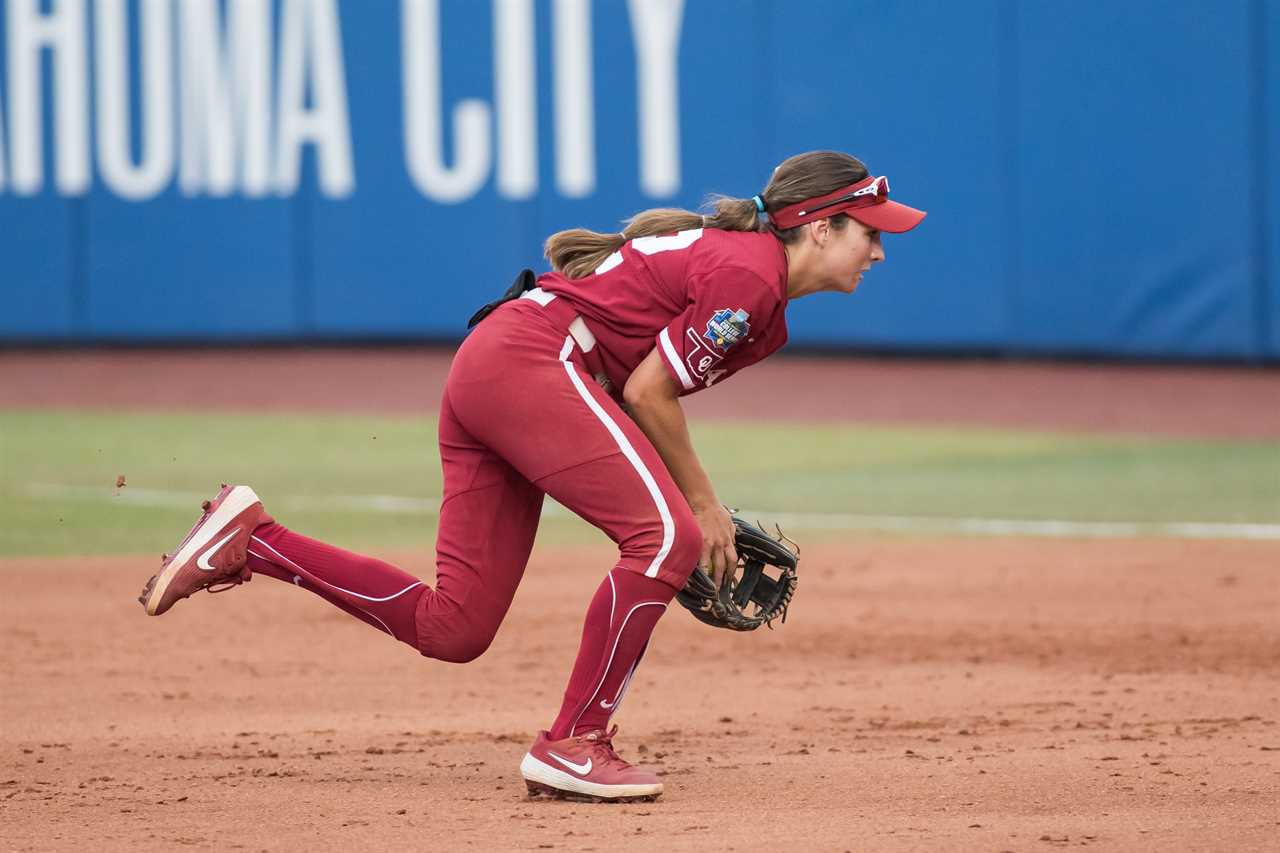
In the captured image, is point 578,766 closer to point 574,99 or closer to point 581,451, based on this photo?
point 581,451

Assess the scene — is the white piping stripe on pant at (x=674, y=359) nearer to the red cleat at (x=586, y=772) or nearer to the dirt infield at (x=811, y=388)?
the red cleat at (x=586, y=772)

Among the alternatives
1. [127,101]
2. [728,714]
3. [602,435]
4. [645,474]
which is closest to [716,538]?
[645,474]

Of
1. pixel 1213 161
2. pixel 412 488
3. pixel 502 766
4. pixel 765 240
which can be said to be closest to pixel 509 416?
pixel 765 240

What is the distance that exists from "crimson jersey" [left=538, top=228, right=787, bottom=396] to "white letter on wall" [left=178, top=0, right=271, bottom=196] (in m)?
11.3

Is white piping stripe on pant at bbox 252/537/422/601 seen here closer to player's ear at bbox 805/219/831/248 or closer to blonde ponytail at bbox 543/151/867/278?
blonde ponytail at bbox 543/151/867/278

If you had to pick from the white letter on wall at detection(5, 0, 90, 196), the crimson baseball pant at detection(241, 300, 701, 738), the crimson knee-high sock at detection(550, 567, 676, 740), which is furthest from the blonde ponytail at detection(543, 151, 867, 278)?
the white letter on wall at detection(5, 0, 90, 196)

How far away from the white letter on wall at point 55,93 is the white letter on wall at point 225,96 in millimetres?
852

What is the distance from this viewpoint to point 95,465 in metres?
11.1

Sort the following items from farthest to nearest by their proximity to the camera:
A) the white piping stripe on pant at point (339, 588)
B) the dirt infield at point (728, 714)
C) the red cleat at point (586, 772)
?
the white piping stripe on pant at point (339, 588) → the red cleat at point (586, 772) → the dirt infield at point (728, 714)

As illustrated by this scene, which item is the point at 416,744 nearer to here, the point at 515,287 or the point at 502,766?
the point at 502,766

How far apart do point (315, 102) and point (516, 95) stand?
64.2 inches

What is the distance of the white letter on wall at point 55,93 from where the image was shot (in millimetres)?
15281

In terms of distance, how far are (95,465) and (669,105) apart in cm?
579

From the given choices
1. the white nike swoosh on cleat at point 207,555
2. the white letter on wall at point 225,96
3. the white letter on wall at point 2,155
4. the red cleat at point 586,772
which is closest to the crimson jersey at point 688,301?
the red cleat at point 586,772
